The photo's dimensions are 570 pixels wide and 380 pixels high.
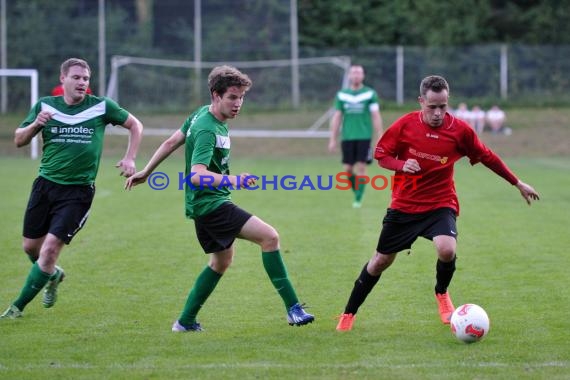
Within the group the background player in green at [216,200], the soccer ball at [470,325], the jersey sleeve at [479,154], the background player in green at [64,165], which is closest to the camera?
the soccer ball at [470,325]

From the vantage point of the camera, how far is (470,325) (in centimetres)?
605

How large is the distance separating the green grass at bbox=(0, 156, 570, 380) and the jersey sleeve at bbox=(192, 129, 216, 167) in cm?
120

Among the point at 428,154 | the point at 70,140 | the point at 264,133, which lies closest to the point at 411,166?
the point at 428,154

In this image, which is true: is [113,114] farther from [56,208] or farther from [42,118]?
[56,208]

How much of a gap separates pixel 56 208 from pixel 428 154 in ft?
9.04

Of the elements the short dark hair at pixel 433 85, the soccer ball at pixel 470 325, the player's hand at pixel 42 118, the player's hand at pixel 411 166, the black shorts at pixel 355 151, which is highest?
the short dark hair at pixel 433 85

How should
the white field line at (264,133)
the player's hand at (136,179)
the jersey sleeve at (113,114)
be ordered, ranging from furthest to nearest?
the white field line at (264,133)
the jersey sleeve at (113,114)
the player's hand at (136,179)

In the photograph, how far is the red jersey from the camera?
6590mm

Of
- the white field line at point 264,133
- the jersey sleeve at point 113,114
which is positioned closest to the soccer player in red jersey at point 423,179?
→ the jersey sleeve at point 113,114

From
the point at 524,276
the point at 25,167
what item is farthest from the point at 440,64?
the point at 524,276

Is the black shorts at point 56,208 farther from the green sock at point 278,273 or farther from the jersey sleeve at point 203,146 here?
the green sock at point 278,273

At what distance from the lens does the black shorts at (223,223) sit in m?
6.33

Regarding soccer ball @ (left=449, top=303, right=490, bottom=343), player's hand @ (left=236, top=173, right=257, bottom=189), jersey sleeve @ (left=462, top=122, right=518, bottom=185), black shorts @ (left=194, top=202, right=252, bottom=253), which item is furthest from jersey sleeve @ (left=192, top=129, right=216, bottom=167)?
soccer ball @ (left=449, top=303, right=490, bottom=343)

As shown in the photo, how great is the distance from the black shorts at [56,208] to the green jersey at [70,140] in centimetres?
6
